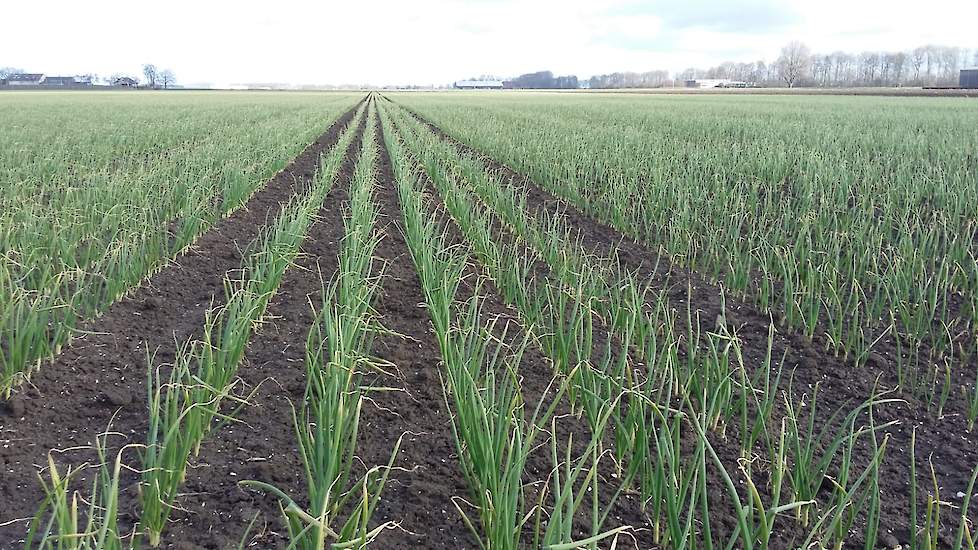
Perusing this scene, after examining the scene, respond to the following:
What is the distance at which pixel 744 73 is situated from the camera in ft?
376

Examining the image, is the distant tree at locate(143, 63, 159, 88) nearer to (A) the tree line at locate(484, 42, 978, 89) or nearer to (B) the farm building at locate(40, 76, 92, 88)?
(B) the farm building at locate(40, 76, 92, 88)

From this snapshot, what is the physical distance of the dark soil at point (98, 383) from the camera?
7.53 ft

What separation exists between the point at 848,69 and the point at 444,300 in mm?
116451

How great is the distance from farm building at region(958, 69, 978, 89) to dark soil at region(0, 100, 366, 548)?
68.1m

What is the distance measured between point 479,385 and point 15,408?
1.74 meters

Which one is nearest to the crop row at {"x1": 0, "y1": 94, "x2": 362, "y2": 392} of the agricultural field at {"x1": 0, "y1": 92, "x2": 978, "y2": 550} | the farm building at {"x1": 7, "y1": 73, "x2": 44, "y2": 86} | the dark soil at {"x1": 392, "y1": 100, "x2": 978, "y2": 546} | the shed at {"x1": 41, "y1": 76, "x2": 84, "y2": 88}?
the agricultural field at {"x1": 0, "y1": 92, "x2": 978, "y2": 550}

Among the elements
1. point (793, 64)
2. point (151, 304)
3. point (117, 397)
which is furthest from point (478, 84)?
point (117, 397)

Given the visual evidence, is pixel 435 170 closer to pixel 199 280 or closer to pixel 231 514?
pixel 199 280

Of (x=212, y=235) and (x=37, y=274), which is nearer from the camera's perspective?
(x=37, y=274)

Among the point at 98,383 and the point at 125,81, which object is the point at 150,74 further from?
the point at 98,383

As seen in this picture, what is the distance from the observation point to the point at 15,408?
103 inches

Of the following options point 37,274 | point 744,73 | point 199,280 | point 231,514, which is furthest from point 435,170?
point 744,73

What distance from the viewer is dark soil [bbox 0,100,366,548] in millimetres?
2295

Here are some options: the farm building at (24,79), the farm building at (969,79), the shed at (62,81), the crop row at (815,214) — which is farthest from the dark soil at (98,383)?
the shed at (62,81)
